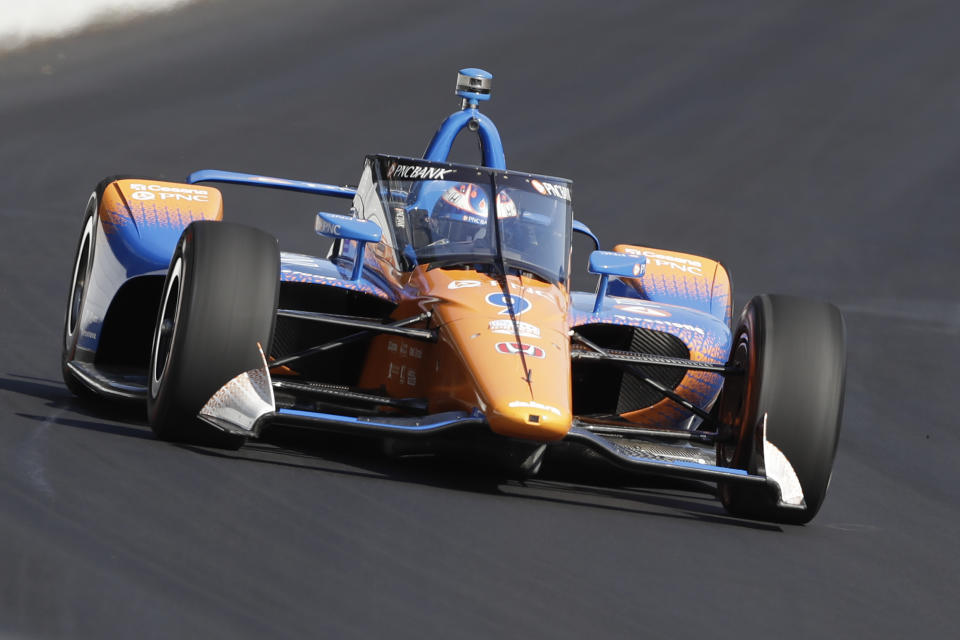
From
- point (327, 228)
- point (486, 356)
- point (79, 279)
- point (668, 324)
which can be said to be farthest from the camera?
point (79, 279)

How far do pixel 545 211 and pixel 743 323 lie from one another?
1.31 m

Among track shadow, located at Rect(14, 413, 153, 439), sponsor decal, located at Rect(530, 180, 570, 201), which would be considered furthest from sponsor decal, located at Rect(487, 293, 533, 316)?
track shadow, located at Rect(14, 413, 153, 439)

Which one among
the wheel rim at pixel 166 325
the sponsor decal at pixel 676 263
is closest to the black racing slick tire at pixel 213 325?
the wheel rim at pixel 166 325

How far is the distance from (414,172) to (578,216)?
11863 mm

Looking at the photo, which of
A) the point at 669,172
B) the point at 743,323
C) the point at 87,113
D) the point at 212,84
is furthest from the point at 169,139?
the point at 743,323

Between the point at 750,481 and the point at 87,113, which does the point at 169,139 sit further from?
the point at 750,481

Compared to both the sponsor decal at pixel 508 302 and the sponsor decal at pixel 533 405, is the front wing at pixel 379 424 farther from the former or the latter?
the sponsor decal at pixel 508 302

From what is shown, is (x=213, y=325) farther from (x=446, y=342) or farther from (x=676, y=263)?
(x=676, y=263)

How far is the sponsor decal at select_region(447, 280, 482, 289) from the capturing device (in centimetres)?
790

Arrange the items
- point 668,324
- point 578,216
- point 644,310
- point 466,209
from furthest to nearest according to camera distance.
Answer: point 578,216
point 644,310
point 668,324
point 466,209

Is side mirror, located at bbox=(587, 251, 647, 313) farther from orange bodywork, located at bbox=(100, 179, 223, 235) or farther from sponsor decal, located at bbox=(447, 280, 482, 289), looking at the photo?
orange bodywork, located at bbox=(100, 179, 223, 235)

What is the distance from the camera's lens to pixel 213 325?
7152mm

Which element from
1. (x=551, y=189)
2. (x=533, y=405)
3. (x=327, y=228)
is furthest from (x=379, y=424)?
(x=551, y=189)

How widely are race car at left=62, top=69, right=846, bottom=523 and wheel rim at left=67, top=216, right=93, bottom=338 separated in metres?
0.03
